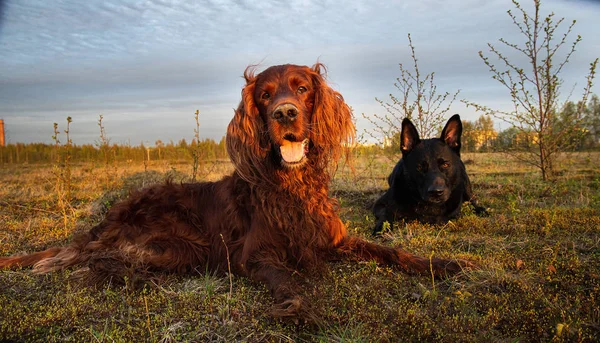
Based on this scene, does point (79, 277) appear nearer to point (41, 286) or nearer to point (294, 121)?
point (41, 286)

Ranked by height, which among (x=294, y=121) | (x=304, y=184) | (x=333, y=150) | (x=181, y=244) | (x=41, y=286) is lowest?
(x=41, y=286)

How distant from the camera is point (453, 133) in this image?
4770mm

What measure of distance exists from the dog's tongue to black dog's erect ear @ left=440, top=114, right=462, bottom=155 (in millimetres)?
2348

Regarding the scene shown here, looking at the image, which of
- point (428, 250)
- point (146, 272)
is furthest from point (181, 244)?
point (428, 250)

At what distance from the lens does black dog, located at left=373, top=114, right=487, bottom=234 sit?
14.9 feet

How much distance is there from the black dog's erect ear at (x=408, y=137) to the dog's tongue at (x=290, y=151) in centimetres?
208

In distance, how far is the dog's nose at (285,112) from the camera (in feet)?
9.30

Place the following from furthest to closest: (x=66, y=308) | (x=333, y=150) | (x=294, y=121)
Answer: (x=333, y=150), (x=294, y=121), (x=66, y=308)

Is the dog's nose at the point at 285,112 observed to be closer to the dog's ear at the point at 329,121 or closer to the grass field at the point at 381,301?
the dog's ear at the point at 329,121

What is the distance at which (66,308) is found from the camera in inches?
102

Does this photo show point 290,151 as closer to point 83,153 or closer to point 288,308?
point 288,308

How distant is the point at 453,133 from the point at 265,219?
2.78 m

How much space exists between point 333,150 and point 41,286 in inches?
99.0

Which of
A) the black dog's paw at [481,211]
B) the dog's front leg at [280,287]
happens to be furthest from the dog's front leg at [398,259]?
the black dog's paw at [481,211]
